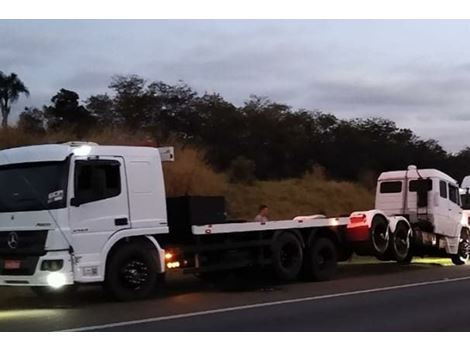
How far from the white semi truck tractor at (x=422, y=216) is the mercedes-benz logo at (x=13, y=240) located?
9997 millimetres

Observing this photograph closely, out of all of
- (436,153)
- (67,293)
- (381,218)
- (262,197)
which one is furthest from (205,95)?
(67,293)

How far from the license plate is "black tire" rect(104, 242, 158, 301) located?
1539 millimetres

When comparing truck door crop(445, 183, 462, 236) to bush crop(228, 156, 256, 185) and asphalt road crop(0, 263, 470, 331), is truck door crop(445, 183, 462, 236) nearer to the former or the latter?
asphalt road crop(0, 263, 470, 331)

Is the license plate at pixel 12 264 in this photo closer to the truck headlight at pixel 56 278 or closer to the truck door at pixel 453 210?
the truck headlight at pixel 56 278

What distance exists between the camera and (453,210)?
24.0 m

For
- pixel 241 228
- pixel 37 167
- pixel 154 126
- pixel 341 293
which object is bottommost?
pixel 341 293

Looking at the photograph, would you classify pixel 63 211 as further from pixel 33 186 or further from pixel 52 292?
pixel 52 292

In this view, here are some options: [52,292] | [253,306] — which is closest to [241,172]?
[52,292]

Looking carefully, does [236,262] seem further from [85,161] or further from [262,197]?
[262,197]

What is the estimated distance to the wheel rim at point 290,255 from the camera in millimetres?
17891

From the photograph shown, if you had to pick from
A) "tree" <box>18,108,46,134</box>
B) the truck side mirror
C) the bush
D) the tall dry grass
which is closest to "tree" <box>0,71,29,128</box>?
"tree" <box>18,108,46,134</box>

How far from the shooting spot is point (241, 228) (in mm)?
16938

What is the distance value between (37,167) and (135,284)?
2.76 m

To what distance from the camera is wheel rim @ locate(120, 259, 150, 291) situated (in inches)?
575
